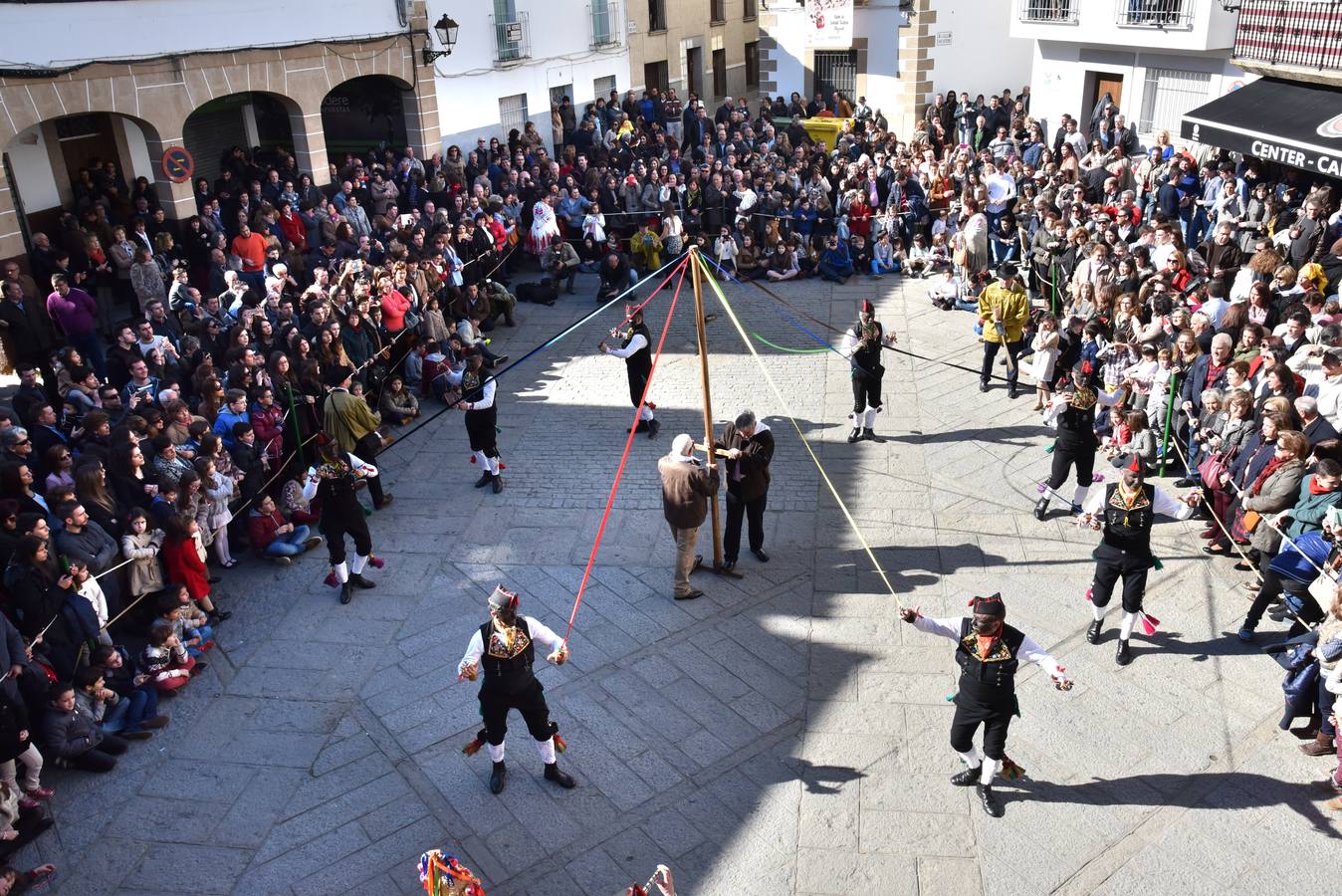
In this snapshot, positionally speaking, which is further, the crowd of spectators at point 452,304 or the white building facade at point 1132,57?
the white building facade at point 1132,57

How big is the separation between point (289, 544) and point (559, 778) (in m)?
4.26

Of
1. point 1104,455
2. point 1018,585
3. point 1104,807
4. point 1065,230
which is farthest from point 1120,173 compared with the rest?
point 1104,807

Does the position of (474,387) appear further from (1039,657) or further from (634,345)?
(1039,657)

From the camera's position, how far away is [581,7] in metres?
25.0

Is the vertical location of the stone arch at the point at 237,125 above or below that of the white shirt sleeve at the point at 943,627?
above

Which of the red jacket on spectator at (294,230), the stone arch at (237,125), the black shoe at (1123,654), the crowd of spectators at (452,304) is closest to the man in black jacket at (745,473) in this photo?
the black shoe at (1123,654)

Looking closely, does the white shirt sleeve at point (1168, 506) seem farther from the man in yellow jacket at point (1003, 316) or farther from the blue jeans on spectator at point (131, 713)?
the blue jeans on spectator at point (131, 713)

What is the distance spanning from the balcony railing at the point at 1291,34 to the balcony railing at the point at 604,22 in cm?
1369

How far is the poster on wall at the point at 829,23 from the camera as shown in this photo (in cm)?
2681

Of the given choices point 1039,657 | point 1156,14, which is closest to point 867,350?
point 1039,657

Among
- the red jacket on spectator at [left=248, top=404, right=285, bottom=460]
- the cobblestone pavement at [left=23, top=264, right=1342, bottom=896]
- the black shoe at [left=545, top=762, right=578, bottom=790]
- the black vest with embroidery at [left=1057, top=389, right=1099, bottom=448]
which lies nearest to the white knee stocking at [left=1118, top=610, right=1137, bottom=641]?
the cobblestone pavement at [left=23, top=264, right=1342, bottom=896]

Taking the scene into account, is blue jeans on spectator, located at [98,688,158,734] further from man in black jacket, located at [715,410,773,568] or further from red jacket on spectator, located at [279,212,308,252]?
red jacket on spectator, located at [279,212,308,252]

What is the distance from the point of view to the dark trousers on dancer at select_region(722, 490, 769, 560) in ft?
31.0

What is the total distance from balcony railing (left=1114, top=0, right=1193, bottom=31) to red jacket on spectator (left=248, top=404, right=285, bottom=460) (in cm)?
1632
